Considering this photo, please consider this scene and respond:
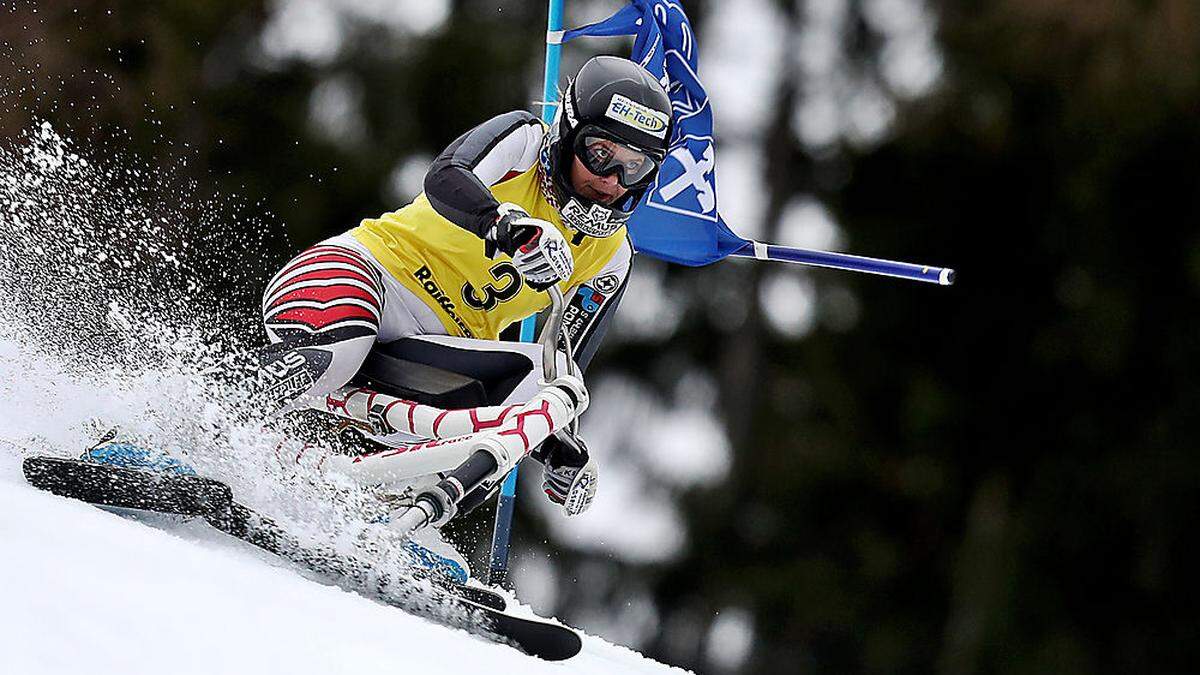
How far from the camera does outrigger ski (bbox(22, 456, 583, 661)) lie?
429 centimetres

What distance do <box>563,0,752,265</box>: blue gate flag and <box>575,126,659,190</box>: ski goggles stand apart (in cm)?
187

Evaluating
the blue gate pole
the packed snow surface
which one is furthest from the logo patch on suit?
the packed snow surface

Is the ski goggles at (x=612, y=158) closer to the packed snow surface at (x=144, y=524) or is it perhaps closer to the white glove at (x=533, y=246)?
the white glove at (x=533, y=246)

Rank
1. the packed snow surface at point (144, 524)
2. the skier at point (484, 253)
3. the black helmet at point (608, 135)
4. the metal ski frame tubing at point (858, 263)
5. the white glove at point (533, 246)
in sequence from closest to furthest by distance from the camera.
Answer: the packed snow surface at point (144, 524), the white glove at point (533, 246), the skier at point (484, 253), the black helmet at point (608, 135), the metal ski frame tubing at point (858, 263)

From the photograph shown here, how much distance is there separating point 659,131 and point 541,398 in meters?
0.89

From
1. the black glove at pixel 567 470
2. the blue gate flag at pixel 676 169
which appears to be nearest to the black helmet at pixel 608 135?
the black glove at pixel 567 470

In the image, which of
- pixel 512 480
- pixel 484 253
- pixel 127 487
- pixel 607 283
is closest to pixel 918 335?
pixel 512 480

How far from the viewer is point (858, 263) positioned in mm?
6258

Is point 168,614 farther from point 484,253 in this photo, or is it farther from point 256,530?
point 484,253

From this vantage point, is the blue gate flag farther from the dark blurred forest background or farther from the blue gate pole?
the dark blurred forest background

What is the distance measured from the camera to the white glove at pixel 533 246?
181 inches

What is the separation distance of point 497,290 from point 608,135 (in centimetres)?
66

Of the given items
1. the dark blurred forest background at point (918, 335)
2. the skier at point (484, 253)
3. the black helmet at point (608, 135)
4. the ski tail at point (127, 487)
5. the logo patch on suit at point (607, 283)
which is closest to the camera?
the ski tail at point (127, 487)

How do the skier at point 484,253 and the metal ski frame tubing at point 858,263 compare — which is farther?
the metal ski frame tubing at point 858,263
